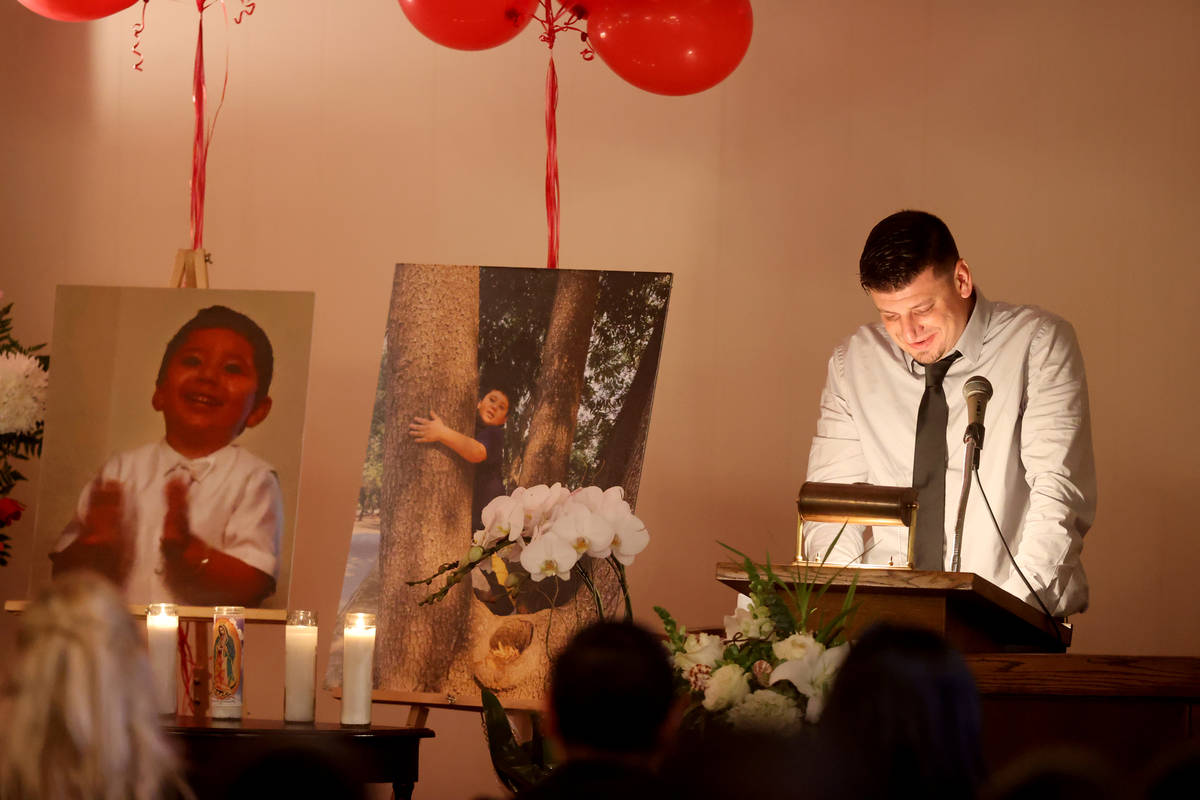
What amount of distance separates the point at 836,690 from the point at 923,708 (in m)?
0.10

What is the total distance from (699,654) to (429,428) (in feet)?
4.99

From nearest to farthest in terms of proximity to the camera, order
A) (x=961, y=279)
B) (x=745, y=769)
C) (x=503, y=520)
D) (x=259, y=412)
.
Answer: (x=745, y=769)
(x=503, y=520)
(x=961, y=279)
(x=259, y=412)

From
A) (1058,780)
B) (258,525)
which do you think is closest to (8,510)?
(258,525)

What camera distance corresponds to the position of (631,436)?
3.42 m

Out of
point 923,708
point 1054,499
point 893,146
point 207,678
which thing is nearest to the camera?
point 923,708

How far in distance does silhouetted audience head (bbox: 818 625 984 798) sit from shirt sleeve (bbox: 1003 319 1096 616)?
5.35 feet

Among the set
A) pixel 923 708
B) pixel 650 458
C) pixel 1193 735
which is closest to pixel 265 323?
pixel 650 458

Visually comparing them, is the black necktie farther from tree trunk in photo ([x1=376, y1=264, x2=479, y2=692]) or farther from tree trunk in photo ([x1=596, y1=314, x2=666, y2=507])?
tree trunk in photo ([x1=376, y1=264, x2=479, y2=692])

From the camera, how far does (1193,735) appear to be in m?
2.14

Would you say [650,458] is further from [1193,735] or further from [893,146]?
[1193,735]

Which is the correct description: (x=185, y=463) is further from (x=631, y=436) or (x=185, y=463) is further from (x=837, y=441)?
(x=837, y=441)

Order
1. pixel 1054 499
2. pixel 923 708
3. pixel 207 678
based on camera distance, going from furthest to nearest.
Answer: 1. pixel 207 678
2. pixel 1054 499
3. pixel 923 708

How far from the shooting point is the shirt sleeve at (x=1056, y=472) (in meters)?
2.90

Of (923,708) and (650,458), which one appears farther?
(650,458)
